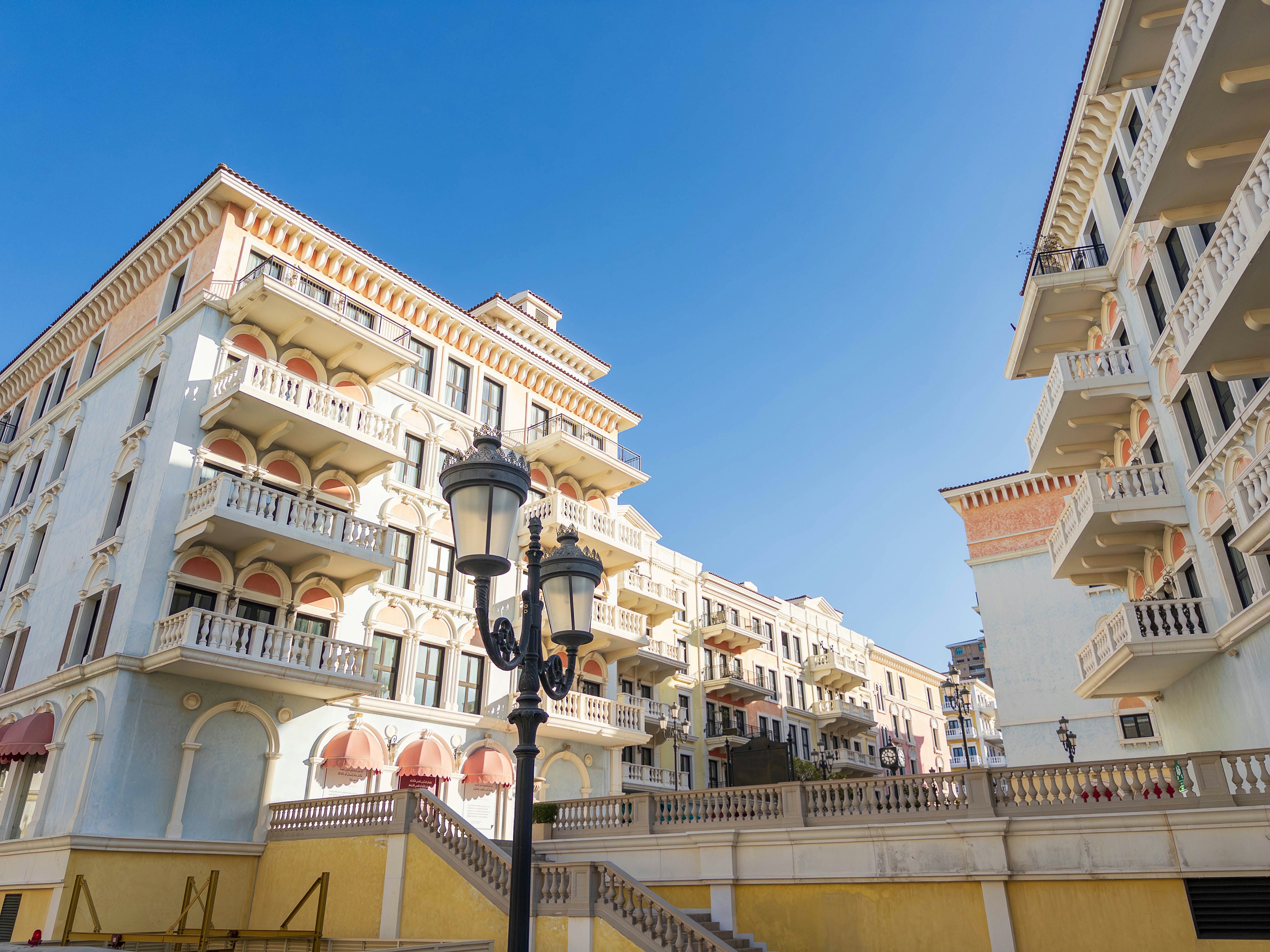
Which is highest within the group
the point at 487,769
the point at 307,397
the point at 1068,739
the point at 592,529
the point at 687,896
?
the point at 307,397

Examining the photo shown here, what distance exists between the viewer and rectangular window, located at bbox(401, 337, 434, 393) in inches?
1105

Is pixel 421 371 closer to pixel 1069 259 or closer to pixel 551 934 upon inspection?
pixel 551 934

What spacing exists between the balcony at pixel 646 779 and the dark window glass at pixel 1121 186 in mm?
23808

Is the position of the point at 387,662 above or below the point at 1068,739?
above

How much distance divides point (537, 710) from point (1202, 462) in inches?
653

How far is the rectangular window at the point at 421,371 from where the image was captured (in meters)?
28.1

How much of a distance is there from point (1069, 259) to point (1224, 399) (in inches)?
315

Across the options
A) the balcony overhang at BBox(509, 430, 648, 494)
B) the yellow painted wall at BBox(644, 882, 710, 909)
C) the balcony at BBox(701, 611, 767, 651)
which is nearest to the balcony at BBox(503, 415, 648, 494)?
the balcony overhang at BBox(509, 430, 648, 494)

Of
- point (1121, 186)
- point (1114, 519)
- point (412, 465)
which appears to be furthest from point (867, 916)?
point (1121, 186)

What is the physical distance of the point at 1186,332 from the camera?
50.6ft

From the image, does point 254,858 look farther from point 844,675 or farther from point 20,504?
point 844,675

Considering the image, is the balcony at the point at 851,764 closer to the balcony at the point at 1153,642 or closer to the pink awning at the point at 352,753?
the balcony at the point at 1153,642

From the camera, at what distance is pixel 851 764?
51250 mm

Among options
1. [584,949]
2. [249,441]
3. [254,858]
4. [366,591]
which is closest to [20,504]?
[249,441]
